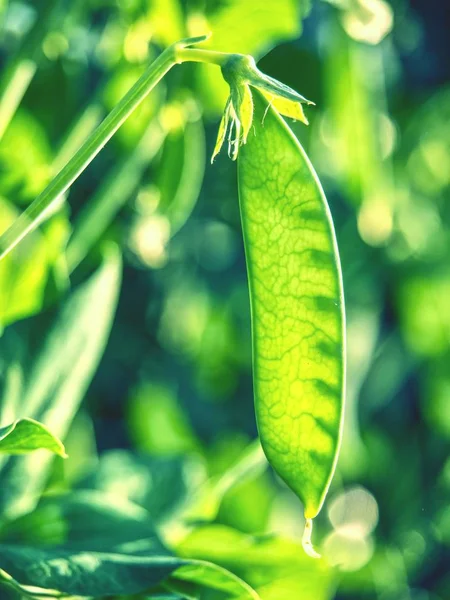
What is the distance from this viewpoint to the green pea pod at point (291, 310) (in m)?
0.33

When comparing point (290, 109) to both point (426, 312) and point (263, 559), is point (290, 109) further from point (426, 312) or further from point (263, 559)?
point (426, 312)

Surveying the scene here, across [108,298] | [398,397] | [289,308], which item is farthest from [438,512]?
[289,308]

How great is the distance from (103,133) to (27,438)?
5.1 inches

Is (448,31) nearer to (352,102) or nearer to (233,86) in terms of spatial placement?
(352,102)

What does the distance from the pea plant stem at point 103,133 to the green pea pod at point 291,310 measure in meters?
0.04

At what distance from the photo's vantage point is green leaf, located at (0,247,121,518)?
0.47 m

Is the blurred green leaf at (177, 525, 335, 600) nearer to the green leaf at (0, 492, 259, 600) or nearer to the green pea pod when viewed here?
the green leaf at (0, 492, 259, 600)

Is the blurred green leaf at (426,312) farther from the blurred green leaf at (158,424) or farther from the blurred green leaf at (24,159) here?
the blurred green leaf at (24,159)

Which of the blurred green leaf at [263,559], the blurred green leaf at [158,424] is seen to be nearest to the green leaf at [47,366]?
the blurred green leaf at [263,559]

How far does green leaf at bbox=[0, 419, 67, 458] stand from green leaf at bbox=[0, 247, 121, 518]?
110 millimetres

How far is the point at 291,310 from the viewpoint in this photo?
1.11 feet

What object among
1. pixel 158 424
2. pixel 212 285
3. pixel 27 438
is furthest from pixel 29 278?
pixel 212 285

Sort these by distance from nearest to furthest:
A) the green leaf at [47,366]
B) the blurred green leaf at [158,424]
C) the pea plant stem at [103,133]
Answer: the pea plant stem at [103,133] → the green leaf at [47,366] → the blurred green leaf at [158,424]

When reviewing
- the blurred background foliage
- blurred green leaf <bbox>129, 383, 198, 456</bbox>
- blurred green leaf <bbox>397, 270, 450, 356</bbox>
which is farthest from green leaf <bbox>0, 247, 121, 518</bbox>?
blurred green leaf <bbox>397, 270, 450, 356</bbox>
